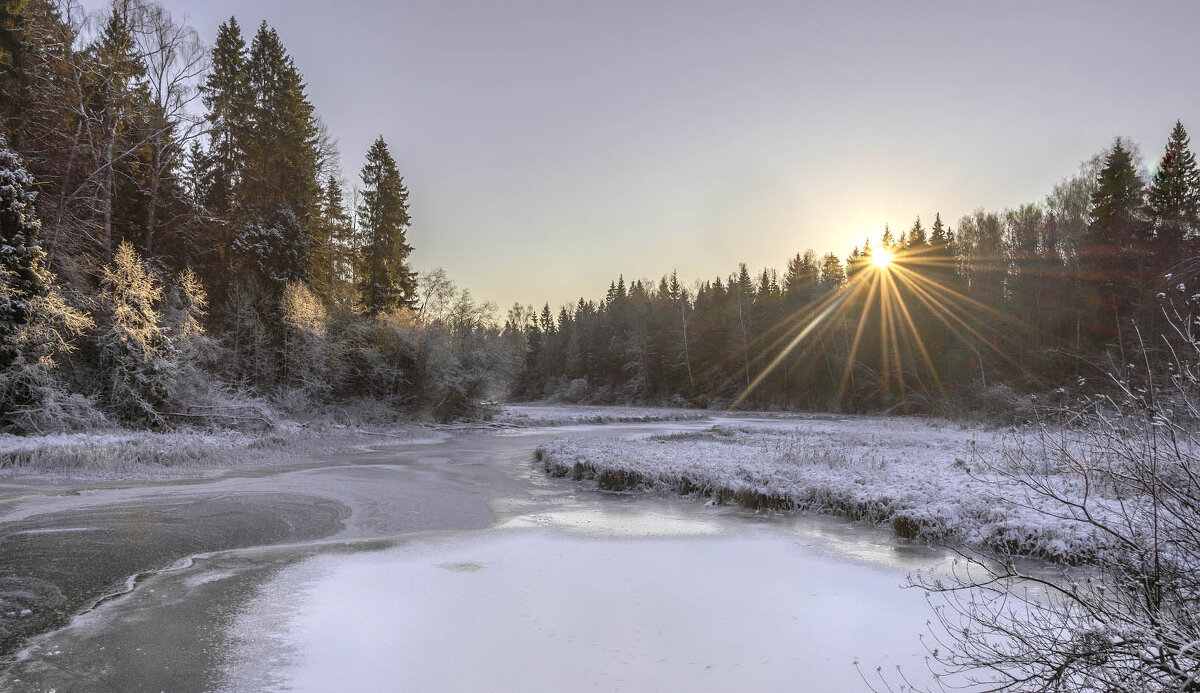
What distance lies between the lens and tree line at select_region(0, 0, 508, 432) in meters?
21.4

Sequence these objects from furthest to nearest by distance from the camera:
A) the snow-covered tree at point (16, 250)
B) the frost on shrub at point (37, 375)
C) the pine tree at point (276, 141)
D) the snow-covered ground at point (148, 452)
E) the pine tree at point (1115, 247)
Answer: the pine tree at point (276, 141), the pine tree at point (1115, 247), the frost on shrub at point (37, 375), the snow-covered tree at point (16, 250), the snow-covered ground at point (148, 452)

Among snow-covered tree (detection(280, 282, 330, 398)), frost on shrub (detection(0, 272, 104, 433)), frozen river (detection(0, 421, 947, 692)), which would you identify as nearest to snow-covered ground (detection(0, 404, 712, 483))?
frost on shrub (detection(0, 272, 104, 433))

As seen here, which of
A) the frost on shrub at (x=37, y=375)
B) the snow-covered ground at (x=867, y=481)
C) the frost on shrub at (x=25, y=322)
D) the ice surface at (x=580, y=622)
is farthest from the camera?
the frost on shrub at (x=37, y=375)

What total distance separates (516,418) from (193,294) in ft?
68.1

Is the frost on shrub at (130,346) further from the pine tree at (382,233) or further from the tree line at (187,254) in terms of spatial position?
the pine tree at (382,233)

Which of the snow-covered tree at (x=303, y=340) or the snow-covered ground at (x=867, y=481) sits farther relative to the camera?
the snow-covered tree at (x=303, y=340)

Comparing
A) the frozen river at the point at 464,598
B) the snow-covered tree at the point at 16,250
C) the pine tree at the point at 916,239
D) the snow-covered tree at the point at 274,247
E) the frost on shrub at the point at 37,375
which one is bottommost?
the frozen river at the point at 464,598

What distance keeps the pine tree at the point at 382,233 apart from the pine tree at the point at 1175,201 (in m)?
43.3

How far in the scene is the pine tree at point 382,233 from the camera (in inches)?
1610

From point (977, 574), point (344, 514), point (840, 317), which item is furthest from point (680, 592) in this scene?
point (840, 317)

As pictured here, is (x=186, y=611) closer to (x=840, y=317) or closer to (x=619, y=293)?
(x=840, y=317)

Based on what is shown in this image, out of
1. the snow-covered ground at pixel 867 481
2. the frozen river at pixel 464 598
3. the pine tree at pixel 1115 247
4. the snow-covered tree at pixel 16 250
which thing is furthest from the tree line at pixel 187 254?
the pine tree at pixel 1115 247

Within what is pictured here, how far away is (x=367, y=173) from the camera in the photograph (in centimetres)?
4262

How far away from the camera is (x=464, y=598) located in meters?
7.00
